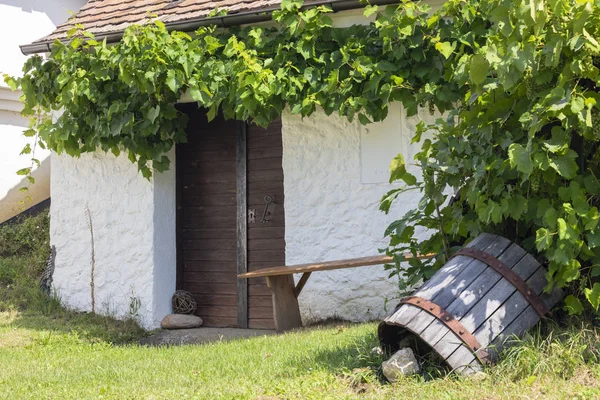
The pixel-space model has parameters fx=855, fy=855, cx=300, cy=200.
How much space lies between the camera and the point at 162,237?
9.12 meters

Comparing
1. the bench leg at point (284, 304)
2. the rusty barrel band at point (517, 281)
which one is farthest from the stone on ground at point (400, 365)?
the bench leg at point (284, 304)

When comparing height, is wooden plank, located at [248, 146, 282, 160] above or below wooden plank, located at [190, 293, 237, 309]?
above

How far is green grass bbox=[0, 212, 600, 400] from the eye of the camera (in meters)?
4.29

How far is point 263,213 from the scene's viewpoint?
8.99 meters

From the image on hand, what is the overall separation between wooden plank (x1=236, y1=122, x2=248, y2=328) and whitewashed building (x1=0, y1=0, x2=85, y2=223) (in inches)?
130

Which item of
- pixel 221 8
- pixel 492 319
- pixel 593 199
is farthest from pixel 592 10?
pixel 221 8

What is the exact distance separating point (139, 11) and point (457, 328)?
6.23 metres

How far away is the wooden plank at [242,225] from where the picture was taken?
9.08 meters

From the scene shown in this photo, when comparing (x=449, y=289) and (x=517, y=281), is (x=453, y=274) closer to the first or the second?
(x=449, y=289)

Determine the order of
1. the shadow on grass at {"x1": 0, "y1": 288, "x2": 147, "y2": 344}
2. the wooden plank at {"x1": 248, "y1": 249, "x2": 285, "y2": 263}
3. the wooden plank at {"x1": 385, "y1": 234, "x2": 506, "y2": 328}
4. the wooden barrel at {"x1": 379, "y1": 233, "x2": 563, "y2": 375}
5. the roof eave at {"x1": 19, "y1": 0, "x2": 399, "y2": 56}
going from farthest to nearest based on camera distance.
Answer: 1. the wooden plank at {"x1": 248, "y1": 249, "x2": 285, "y2": 263}
2. the shadow on grass at {"x1": 0, "y1": 288, "x2": 147, "y2": 344}
3. the roof eave at {"x1": 19, "y1": 0, "x2": 399, "y2": 56}
4. the wooden plank at {"x1": 385, "y1": 234, "x2": 506, "y2": 328}
5. the wooden barrel at {"x1": 379, "y1": 233, "x2": 563, "y2": 375}

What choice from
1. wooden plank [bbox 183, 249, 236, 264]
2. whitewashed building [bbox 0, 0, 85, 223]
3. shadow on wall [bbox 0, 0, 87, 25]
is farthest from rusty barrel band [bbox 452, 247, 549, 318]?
shadow on wall [bbox 0, 0, 87, 25]

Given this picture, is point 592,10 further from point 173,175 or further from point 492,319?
point 173,175

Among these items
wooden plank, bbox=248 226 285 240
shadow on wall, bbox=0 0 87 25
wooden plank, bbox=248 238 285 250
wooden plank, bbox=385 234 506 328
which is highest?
shadow on wall, bbox=0 0 87 25

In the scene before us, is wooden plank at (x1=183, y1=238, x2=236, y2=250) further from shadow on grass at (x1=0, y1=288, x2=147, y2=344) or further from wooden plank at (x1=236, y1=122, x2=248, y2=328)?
shadow on grass at (x1=0, y1=288, x2=147, y2=344)
